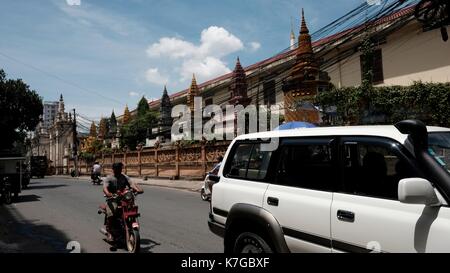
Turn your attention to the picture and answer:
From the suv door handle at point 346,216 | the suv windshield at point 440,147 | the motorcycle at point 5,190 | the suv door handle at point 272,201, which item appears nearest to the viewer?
the suv windshield at point 440,147

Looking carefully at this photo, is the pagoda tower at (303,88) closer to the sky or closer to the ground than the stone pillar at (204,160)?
closer to the sky

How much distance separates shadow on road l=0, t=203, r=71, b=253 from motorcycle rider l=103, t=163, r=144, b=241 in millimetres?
997

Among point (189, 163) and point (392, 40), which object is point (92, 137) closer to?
point (189, 163)

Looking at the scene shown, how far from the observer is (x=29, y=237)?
8.63 metres

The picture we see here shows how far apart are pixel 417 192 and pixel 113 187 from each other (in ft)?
18.4

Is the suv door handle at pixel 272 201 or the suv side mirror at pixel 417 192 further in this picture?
the suv door handle at pixel 272 201

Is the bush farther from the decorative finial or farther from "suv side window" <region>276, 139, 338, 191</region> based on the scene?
"suv side window" <region>276, 139, 338, 191</region>

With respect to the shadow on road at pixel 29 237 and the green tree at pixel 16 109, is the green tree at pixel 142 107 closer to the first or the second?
the green tree at pixel 16 109

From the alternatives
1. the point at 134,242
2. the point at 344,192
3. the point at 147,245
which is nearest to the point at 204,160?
the point at 147,245

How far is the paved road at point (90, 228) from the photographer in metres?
7.30

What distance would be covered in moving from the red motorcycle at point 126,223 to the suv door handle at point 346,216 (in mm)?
4032

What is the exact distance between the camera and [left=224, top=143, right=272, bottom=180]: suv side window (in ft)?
14.7

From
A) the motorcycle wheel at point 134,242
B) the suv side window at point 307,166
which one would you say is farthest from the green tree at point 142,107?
the suv side window at point 307,166
